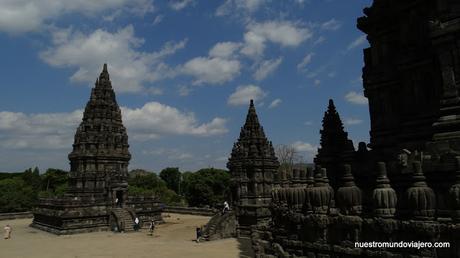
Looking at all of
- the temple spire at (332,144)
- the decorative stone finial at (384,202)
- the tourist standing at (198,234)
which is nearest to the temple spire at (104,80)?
the tourist standing at (198,234)

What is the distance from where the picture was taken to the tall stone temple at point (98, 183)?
34.3 metres

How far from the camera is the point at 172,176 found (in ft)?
321

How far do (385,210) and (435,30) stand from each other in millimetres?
5514

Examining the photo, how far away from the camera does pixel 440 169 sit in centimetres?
877

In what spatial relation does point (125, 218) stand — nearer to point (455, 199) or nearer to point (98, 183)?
point (98, 183)

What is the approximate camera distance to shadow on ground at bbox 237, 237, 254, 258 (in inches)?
796

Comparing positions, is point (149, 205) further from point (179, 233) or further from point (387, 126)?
point (387, 126)

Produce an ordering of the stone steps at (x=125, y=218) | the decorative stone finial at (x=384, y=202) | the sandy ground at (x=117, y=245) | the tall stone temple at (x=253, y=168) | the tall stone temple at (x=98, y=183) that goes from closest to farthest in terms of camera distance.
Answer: the decorative stone finial at (x=384, y=202), the sandy ground at (x=117, y=245), the tall stone temple at (x=253, y=168), the stone steps at (x=125, y=218), the tall stone temple at (x=98, y=183)

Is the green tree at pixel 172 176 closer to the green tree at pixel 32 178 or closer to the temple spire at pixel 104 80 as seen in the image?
the green tree at pixel 32 178

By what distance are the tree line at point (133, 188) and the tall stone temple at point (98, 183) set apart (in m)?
4.25

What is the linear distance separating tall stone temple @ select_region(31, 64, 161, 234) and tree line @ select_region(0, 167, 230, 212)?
4.25m

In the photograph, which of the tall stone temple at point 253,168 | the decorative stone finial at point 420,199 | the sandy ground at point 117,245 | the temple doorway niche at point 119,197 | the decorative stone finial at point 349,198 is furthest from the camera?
the temple doorway niche at point 119,197

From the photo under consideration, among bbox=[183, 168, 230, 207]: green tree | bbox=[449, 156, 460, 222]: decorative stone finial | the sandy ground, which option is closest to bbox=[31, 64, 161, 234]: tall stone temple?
the sandy ground

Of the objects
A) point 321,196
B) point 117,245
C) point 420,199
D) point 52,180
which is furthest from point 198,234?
point 52,180
